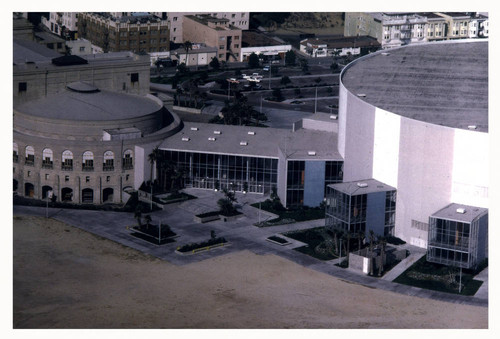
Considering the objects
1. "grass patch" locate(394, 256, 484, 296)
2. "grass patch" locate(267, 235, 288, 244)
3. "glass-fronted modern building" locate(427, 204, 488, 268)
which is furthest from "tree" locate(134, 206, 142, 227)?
"glass-fronted modern building" locate(427, 204, 488, 268)

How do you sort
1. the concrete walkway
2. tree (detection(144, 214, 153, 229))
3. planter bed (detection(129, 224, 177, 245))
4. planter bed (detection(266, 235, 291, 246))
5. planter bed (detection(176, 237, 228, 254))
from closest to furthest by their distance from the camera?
1. the concrete walkway
2. planter bed (detection(176, 237, 228, 254))
3. planter bed (detection(129, 224, 177, 245))
4. planter bed (detection(266, 235, 291, 246))
5. tree (detection(144, 214, 153, 229))

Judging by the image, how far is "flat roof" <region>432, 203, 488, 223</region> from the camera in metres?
180

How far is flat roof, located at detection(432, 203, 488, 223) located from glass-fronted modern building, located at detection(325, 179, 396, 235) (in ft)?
33.6

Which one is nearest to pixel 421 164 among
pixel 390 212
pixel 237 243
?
pixel 390 212

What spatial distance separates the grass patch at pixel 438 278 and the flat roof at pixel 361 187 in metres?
13.3

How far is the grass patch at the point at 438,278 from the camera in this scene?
174625mm

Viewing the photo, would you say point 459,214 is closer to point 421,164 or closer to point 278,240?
point 421,164

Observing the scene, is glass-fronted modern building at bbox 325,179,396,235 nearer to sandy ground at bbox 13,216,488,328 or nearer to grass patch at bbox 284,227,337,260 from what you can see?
grass patch at bbox 284,227,337,260

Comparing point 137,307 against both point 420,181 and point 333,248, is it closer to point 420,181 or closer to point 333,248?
point 333,248

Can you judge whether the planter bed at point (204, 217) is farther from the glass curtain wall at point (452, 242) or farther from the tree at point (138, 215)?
the glass curtain wall at point (452, 242)

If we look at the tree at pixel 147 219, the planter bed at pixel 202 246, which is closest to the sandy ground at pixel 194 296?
the planter bed at pixel 202 246

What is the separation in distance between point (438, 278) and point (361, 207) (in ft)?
55.6

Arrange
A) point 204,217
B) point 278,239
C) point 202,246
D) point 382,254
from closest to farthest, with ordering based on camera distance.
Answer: point 382,254 → point 202,246 → point 278,239 → point 204,217

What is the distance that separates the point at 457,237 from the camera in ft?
591
